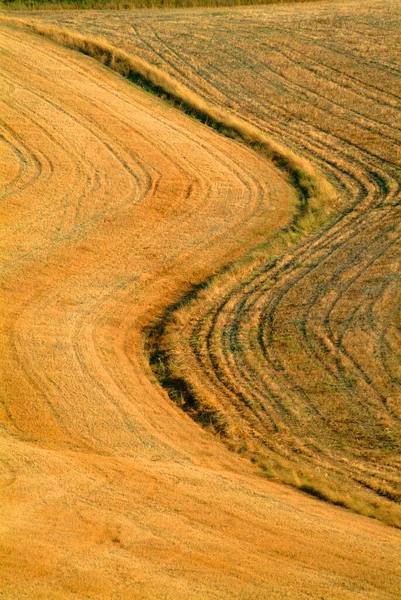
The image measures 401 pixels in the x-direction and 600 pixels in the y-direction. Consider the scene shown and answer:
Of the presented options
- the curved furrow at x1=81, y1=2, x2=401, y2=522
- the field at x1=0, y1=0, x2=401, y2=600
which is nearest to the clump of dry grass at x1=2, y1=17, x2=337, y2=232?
the field at x1=0, y1=0, x2=401, y2=600

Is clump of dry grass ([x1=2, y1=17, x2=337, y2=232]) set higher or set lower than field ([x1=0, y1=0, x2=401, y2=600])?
higher

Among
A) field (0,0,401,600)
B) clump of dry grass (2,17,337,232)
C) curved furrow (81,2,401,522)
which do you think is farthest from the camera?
clump of dry grass (2,17,337,232)

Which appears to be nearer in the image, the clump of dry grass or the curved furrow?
the curved furrow

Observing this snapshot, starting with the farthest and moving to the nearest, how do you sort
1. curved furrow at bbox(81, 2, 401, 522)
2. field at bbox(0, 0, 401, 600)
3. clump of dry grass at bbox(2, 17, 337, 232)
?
1. clump of dry grass at bbox(2, 17, 337, 232)
2. curved furrow at bbox(81, 2, 401, 522)
3. field at bbox(0, 0, 401, 600)

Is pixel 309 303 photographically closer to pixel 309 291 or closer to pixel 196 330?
pixel 309 291

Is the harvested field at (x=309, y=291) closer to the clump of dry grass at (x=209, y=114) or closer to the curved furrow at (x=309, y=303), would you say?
the curved furrow at (x=309, y=303)

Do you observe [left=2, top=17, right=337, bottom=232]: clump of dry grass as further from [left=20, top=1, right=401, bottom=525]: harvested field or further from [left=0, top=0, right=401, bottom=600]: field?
[left=20, top=1, right=401, bottom=525]: harvested field
